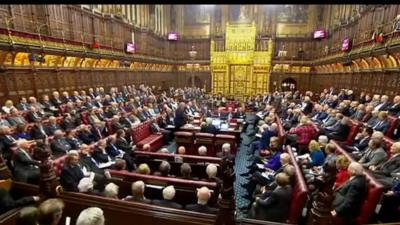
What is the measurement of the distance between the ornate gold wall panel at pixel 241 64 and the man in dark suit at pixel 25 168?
19568mm

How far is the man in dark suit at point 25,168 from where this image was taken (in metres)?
4.59

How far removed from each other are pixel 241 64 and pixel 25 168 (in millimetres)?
19921

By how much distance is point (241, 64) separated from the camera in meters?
22.6

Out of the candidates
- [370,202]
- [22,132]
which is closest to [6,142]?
[22,132]

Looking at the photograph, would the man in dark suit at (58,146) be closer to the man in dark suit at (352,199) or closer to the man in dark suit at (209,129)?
the man in dark suit at (209,129)

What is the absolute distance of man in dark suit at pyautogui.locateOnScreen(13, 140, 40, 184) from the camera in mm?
4586

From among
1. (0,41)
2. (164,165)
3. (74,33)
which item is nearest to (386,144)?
(164,165)

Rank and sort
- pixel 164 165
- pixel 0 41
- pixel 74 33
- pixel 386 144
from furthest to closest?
pixel 74 33, pixel 0 41, pixel 386 144, pixel 164 165

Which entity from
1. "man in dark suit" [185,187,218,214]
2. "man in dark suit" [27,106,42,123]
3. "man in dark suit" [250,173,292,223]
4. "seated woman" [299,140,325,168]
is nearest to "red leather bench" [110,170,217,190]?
"man in dark suit" [185,187,218,214]

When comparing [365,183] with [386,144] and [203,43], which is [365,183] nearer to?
[386,144]

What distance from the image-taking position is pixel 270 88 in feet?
73.8

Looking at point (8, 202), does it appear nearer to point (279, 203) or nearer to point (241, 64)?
point (279, 203)

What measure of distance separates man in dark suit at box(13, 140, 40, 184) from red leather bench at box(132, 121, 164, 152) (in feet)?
9.80

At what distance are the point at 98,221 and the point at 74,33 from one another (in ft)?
44.0
